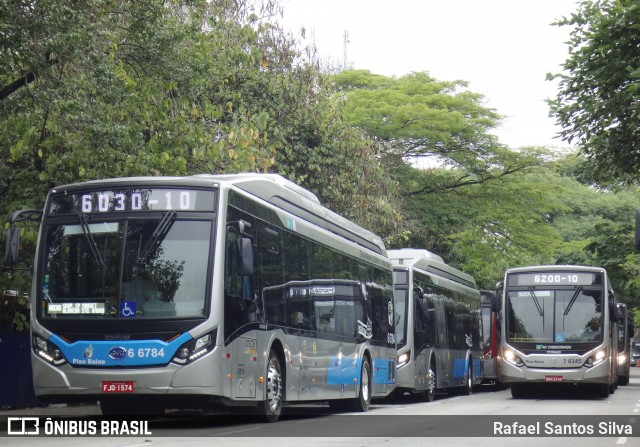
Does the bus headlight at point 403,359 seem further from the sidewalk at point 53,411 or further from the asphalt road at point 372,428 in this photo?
the sidewalk at point 53,411

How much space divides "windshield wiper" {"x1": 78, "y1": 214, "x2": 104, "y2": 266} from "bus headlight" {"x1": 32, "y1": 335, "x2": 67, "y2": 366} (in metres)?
1.23

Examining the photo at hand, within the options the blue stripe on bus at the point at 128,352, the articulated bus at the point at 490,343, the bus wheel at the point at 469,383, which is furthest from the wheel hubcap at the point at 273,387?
the articulated bus at the point at 490,343

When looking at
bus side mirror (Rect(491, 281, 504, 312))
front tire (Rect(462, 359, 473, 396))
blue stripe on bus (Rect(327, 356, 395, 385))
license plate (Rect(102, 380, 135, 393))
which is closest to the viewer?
license plate (Rect(102, 380, 135, 393))

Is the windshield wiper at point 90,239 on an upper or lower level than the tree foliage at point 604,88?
lower

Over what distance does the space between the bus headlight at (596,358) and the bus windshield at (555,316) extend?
36 centimetres

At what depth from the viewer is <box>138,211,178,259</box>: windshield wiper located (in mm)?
14375

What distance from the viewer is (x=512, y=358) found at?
27.8 metres

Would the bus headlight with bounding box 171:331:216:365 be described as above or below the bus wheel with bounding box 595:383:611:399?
above

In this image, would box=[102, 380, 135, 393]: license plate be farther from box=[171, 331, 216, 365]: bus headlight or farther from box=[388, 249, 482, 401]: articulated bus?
box=[388, 249, 482, 401]: articulated bus

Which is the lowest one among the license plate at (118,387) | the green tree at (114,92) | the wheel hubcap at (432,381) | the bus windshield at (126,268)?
the wheel hubcap at (432,381)

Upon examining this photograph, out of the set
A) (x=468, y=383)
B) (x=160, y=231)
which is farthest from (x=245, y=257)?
(x=468, y=383)

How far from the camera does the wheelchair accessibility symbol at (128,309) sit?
1416 cm

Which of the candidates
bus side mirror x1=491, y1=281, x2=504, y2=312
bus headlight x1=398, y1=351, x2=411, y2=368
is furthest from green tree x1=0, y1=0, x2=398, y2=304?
bus side mirror x1=491, y1=281, x2=504, y2=312

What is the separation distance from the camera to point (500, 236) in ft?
150
